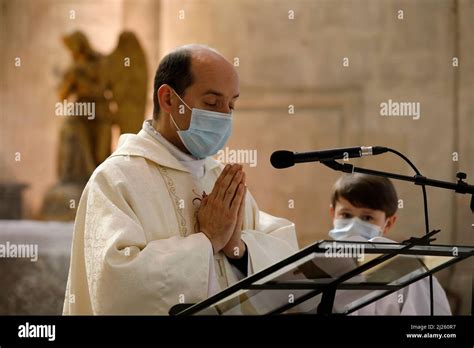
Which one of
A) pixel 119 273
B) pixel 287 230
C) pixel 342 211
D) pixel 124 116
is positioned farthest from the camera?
pixel 124 116

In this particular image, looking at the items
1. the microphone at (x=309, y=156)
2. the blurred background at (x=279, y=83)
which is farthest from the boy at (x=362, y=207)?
the blurred background at (x=279, y=83)

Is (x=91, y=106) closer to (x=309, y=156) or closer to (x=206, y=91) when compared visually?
(x=206, y=91)

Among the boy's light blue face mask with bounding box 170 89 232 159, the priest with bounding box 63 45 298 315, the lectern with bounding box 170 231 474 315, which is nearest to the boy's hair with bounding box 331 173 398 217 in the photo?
the priest with bounding box 63 45 298 315

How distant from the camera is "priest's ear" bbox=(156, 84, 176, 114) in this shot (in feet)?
12.5

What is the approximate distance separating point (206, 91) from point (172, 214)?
530 mm

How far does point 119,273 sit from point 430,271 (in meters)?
1.15

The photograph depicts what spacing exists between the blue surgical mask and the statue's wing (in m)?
4.79

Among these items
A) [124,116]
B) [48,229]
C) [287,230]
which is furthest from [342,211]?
[124,116]

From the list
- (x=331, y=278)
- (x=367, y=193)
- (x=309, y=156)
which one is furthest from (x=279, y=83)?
(x=331, y=278)

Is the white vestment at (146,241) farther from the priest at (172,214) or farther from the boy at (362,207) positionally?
the boy at (362,207)

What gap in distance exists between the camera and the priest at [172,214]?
3.45 meters

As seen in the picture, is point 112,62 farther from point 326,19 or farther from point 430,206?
point 430,206

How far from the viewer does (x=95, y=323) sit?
3174 millimetres

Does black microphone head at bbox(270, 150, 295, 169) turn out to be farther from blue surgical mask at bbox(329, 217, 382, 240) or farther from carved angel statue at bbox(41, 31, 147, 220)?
carved angel statue at bbox(41, 31, 147, 220)
